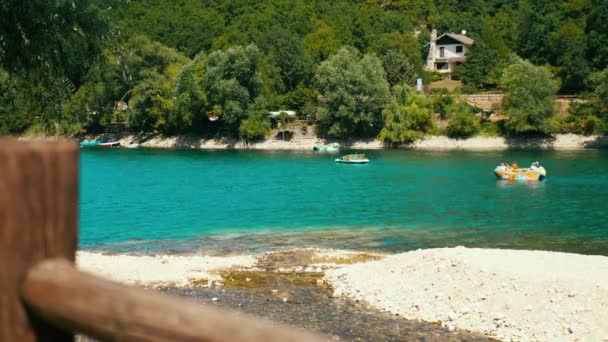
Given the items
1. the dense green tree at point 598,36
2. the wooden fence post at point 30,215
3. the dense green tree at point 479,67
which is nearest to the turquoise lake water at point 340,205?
the dense green tree at point 598,36

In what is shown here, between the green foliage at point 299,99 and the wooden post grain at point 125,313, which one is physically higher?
the green foliage at point 299,99

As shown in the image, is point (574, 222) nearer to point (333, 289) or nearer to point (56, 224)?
point (333, 289)

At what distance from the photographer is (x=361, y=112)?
299 feet

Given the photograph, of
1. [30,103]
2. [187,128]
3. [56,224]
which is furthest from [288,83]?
[56,224]

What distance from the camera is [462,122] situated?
9112 cm

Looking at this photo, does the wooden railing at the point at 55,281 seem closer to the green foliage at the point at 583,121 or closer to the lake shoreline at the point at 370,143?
the lake shoreline at the point at 370,143

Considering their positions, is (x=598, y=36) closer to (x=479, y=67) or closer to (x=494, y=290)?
(x=479, y=67)

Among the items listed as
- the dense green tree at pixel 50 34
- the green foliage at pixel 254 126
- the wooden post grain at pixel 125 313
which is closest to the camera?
the wooden post grain at pixel 125 313

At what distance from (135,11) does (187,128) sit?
143 ft

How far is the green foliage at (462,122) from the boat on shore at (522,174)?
31656 mm

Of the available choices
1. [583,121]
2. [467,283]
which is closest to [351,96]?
[583,121]

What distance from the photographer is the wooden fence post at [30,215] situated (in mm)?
2213

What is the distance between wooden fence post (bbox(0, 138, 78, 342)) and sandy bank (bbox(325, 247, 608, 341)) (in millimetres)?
17720

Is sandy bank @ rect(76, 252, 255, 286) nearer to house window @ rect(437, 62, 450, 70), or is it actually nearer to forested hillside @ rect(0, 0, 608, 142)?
forested hillside @ rect(0, 0, 608, 142)
